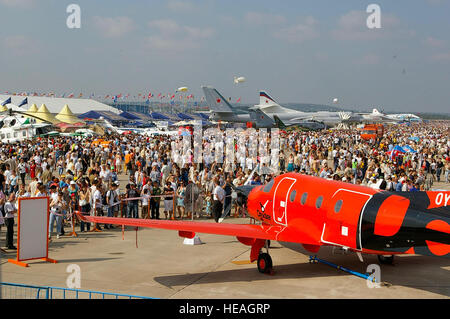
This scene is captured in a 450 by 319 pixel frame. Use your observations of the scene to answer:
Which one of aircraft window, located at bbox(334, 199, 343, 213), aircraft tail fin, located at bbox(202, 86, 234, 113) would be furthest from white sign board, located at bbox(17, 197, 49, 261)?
aircraft tail fin, located at bbox(202, 86, 234, 113)

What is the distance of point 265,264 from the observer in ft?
34.9

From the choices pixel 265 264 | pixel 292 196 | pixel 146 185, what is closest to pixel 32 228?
pixel 265 264

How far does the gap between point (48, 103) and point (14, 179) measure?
9672 centimetres

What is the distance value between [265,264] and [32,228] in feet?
18.2

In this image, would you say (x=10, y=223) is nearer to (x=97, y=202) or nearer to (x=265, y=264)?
(x=97, y=202)

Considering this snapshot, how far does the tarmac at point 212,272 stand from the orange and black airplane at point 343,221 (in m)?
0.71

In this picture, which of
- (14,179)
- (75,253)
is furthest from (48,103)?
(75,253)

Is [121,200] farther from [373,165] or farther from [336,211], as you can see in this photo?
[373,165]

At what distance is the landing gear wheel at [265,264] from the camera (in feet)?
34.8

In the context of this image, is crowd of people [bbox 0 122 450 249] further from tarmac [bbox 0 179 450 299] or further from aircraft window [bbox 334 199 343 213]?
aircraft window [bbox 334 199 343 213]

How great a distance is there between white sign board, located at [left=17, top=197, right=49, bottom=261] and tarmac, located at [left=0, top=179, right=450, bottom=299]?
316 mm

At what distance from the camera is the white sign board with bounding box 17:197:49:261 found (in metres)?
11.0

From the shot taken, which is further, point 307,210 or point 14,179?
point 14,179
